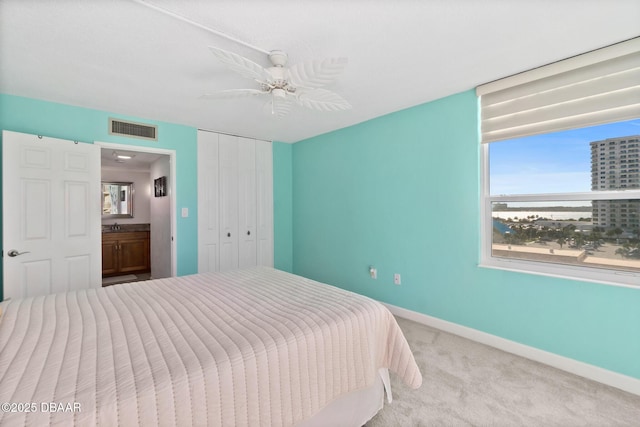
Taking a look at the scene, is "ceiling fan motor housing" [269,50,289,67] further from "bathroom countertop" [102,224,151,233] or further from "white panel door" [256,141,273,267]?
"bathroom countertop" [102,224,151,233]

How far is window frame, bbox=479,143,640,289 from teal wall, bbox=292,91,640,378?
62mm

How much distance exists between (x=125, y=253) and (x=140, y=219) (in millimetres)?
939

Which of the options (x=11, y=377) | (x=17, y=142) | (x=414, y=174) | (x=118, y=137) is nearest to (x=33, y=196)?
(x=17, y=142)

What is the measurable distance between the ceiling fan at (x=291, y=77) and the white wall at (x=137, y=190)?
15.4ft

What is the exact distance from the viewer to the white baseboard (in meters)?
1.83

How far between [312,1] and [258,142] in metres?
2.96

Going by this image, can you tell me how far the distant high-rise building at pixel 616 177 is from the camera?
6.14 feet

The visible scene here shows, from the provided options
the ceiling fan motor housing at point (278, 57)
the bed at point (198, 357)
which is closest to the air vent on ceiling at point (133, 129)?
the bed at point (198, 357)

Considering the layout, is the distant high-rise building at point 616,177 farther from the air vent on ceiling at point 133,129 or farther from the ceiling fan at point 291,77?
the air vent on ceiling at point 133,129

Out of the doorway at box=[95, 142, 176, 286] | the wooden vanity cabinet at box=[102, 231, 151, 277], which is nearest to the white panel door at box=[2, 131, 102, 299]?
the doorway at box=[95, 142, 176, 286]

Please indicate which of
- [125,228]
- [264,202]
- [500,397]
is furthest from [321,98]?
[125,228]

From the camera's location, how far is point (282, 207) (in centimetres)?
450

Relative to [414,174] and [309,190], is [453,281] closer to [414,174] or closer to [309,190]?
[414,174]

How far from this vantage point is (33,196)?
99.8 inches
